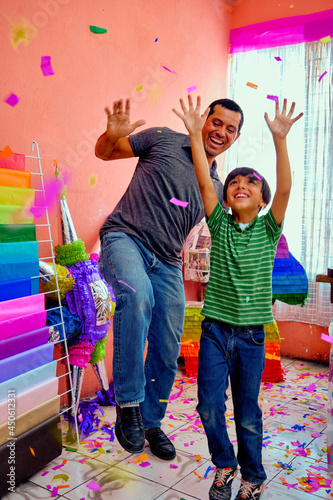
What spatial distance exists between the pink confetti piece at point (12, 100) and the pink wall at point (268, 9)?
2220 mm

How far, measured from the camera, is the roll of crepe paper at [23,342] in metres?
1.61

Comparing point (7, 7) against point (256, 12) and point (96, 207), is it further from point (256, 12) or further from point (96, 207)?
point (256, 12)

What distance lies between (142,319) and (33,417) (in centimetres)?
61

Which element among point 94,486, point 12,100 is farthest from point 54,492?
point 12,100

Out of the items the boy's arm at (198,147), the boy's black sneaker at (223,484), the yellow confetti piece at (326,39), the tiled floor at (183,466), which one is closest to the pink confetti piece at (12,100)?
the boy's arm at (198,147)

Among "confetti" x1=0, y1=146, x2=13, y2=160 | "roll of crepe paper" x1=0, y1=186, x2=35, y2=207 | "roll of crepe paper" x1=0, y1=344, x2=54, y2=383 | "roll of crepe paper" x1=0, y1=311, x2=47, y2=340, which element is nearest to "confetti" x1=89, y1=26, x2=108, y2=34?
"confetti" x1=0, y1=146, x2=13, y2=160

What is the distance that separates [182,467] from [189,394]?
0.83 m

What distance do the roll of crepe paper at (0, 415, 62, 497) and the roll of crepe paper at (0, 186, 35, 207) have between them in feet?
2.74

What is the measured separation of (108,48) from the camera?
8.41 ft

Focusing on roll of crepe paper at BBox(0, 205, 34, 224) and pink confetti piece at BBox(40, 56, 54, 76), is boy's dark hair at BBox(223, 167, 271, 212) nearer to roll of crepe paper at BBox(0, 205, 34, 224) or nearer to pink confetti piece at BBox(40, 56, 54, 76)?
roll of crepe paper at BBox(0, 205, 34, 224)

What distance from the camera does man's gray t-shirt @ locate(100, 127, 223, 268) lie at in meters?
1.77

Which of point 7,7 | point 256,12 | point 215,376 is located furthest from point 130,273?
point 256,12

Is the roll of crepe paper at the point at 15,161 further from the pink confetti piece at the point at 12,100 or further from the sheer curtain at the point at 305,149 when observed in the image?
the sheer curtain at the point at 305,149

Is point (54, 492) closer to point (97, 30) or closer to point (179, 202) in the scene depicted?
point (179, 202)
